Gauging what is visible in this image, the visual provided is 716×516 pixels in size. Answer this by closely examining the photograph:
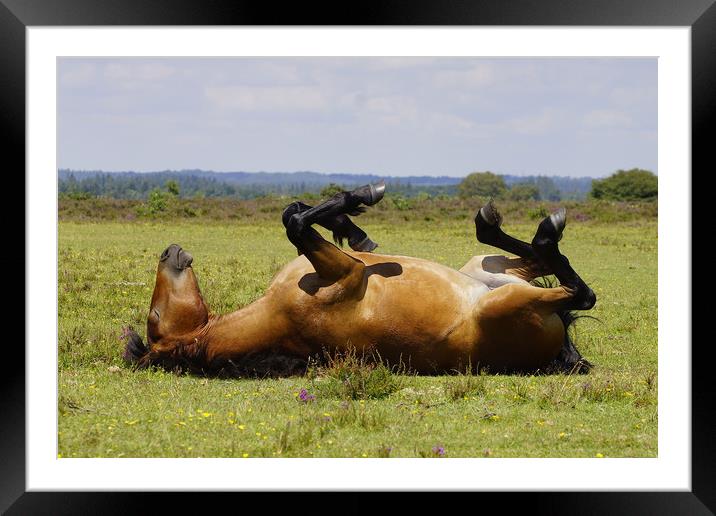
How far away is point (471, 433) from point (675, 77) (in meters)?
3.27

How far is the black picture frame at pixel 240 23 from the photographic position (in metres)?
6.32

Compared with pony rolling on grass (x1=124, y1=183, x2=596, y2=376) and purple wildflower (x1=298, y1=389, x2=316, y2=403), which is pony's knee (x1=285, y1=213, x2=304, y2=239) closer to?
pony rolling on grass (x1=124, y1=183, x2=596, y2=376)

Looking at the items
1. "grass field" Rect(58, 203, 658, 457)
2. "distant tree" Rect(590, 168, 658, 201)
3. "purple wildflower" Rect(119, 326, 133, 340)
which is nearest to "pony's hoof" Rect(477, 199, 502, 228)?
"grass field" Rect(58, 203, 658, 457)

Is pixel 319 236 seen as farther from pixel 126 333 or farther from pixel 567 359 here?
pixel 567 359

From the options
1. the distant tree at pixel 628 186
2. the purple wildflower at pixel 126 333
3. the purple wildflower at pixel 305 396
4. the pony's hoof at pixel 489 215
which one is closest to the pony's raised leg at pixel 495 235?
the pony's hoof at pixel 489 215

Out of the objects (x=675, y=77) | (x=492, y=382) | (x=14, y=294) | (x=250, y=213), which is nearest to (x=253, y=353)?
(x=492, y=382)

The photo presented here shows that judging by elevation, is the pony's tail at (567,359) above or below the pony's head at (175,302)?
below

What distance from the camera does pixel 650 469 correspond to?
685cm

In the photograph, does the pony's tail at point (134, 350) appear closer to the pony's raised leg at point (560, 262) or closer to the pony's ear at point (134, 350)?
the pony's ear at point (134, 350)

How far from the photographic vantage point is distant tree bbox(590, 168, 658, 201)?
98.1 meters

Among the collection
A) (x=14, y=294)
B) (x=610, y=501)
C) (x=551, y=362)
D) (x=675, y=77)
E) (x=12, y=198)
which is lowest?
(x=610, y=501)

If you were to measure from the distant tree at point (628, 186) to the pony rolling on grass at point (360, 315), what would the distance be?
91.6 metres

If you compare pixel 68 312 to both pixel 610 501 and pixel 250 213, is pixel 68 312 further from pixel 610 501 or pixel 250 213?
pixel 250 213

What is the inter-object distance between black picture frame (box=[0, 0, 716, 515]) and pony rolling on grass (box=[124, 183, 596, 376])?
252 cm
